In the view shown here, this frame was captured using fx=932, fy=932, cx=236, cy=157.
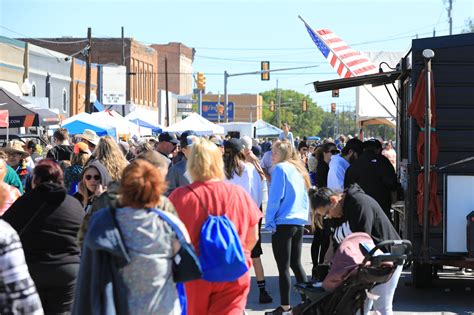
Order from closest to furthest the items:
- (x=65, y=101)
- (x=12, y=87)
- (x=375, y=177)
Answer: (x=375, y=177)
(x=12, y=87)
(x=65, y=101)

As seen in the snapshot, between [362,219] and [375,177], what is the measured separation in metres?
3.33

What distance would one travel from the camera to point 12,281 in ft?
17.1

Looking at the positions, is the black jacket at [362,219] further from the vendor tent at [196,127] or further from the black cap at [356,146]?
the vendor tent at [196,127]

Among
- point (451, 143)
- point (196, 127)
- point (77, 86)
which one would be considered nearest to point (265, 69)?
point (77, 86)

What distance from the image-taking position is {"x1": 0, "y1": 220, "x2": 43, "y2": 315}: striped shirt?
5.21 m

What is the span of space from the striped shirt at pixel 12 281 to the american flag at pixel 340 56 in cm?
1275

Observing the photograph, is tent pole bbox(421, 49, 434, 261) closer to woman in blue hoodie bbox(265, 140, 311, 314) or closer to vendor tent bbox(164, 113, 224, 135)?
woman in blue hoodie bbox(265, 140, 311, 314)

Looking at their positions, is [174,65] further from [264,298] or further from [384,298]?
[384,298]

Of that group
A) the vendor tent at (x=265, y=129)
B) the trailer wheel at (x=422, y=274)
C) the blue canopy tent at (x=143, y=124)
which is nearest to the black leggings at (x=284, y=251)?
the trailer wheel at (x=422, y=274)

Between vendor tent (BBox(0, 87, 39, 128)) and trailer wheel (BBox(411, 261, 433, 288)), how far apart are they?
1121cm

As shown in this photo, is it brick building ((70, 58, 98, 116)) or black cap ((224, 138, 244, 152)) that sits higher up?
brick building ((70, 58, 98, 116))

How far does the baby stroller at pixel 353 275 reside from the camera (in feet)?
24.1

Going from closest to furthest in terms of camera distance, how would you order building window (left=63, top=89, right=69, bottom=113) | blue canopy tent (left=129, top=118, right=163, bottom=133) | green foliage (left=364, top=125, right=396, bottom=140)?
blue canopy tent (left=129, top=118, right=163, bottom=133), building window (left=63, top=89, right=69, bottom=113), green foliage (left=364, top=125, right=396, bottom=140)

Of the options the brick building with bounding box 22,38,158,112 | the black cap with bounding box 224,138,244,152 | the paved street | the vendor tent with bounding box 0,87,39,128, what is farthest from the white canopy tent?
the brick building with bounding box 22,38,158,112
